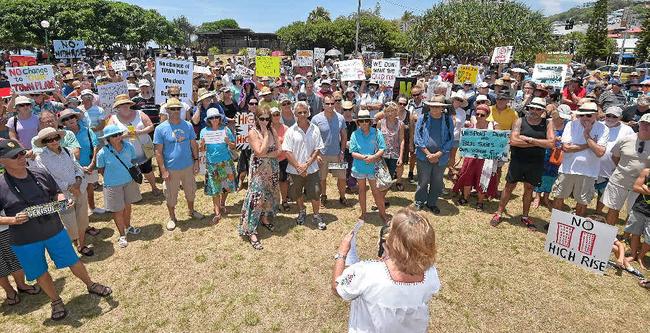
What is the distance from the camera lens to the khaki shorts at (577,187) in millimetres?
6102

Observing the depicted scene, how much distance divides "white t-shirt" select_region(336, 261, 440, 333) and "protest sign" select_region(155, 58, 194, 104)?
7070 mm

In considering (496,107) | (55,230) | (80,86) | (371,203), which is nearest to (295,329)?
(55,230)

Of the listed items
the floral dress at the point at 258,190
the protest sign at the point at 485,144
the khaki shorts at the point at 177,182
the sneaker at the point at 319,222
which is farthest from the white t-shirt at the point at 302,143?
the protest sign at the point at 485,144

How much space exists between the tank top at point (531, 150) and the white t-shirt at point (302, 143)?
3395 millimetres

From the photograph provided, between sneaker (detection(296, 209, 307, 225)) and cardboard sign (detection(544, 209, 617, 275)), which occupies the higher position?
cardboard sign (detection(544, 209, 617, 275))

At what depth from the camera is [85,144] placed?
6301 mm

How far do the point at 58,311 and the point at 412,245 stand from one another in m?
4.43

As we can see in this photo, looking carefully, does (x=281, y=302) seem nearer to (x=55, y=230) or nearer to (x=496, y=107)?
(x=55, y=230)

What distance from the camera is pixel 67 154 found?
5.08m

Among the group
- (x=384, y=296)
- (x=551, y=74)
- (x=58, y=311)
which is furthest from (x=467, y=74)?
(x=58, y=311)

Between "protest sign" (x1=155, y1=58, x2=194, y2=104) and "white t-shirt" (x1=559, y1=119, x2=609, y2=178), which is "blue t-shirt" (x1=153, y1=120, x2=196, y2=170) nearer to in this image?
"protest sign" (x1=155, y1=58, x2=194, y2=104)

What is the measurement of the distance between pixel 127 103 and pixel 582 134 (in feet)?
26.2

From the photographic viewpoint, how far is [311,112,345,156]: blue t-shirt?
6852 mm

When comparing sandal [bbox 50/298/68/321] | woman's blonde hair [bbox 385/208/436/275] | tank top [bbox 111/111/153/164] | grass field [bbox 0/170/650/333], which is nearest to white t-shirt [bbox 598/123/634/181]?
grass field [bbox 0/170/650/333]
